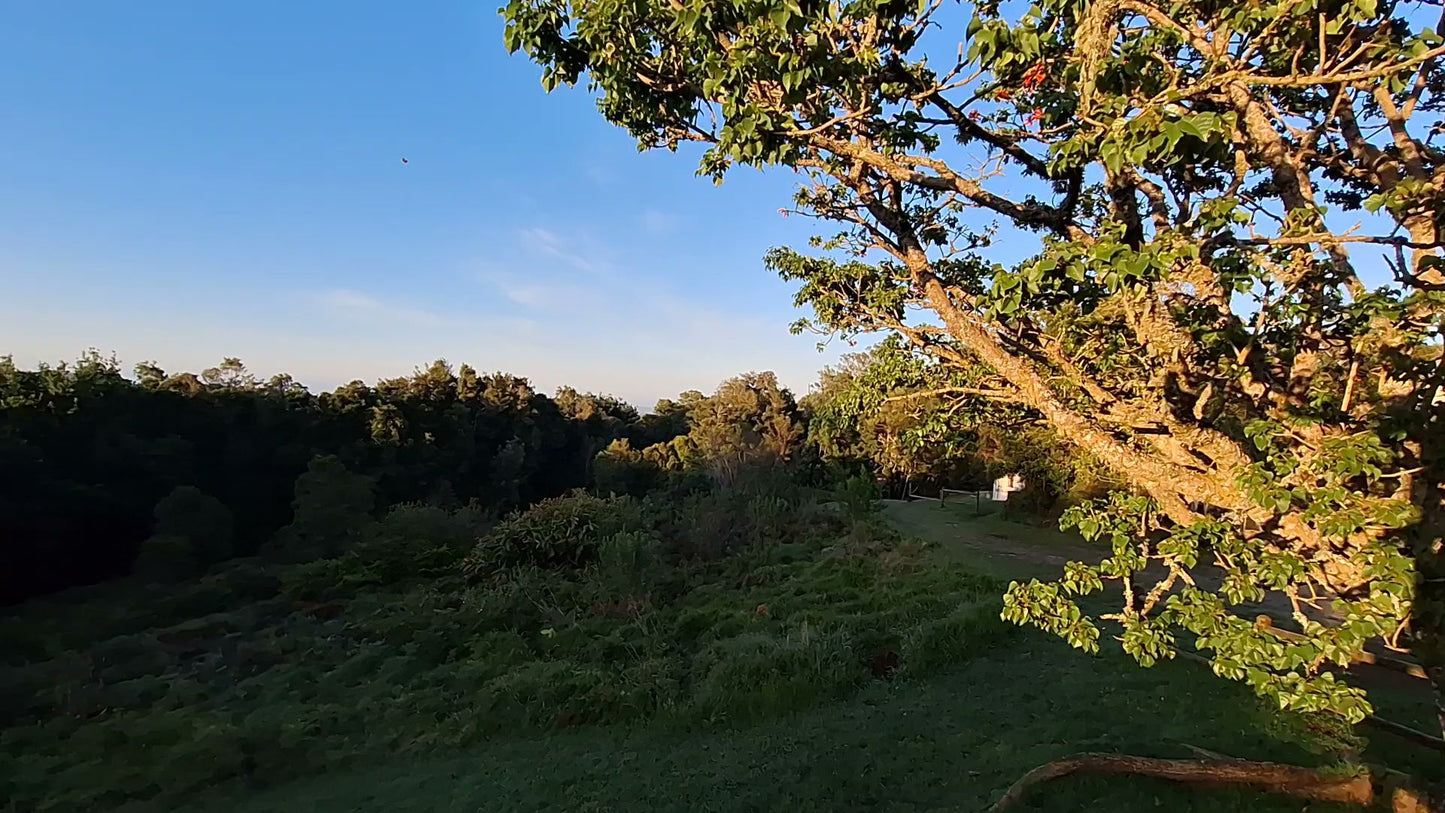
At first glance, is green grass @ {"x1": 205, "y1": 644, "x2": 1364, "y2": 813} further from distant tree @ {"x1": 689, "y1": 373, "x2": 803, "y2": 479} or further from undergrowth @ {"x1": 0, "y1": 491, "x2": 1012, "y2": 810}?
distant tree @ {"x1": 689, "y1": 373, "x2": 803, "y2": 479}

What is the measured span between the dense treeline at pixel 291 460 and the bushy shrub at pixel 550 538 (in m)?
5.31

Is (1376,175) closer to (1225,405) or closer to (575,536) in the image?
(1225,405)

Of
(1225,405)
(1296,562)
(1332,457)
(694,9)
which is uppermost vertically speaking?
(694,9)

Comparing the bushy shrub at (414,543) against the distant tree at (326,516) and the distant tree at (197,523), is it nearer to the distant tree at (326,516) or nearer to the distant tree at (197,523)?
the distant tree at (326,516)

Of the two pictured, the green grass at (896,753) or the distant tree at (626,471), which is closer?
the green grass at (896,753)

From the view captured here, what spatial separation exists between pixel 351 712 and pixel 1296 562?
33.4ft

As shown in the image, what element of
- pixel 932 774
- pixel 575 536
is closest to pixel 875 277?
pixel 932 774

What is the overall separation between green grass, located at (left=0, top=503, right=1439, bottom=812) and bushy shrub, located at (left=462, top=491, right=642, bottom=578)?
1100mm

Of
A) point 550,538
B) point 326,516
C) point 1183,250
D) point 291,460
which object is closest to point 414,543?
point 550,538

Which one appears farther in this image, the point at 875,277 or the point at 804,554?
the point at 804,554

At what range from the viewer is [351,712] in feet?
30.1

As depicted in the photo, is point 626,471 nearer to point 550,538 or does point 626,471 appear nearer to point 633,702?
point 550,538

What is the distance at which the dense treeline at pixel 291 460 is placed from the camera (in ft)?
59.6

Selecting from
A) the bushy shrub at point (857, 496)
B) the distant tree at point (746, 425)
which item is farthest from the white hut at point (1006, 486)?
the distant tree at point (746, 425)
